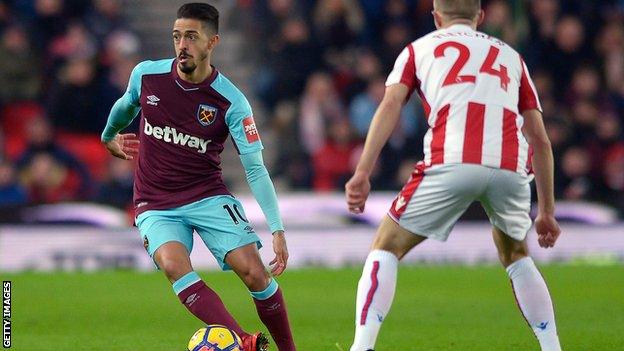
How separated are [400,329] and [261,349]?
8.88ft

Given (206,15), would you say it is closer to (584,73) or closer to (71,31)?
(71,31)

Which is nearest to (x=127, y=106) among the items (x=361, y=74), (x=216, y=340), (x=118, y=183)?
(x=216, y=340)

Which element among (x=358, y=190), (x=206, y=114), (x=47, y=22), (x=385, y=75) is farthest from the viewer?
(x=385, y=75)

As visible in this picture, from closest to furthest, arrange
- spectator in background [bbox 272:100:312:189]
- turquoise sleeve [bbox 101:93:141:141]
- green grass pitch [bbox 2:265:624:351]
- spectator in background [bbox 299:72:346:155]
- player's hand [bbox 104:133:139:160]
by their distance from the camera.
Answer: turquoise sleeve [bbox 101:93:141:141] → player's hand [bbox 104:133:139:160] → green grass pitch [bbox 2:265:624:351] → spectator in background [bbox 272:100:312:189] → spectator in background [bbox 299:72:346:155]

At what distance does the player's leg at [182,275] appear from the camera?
279 inches

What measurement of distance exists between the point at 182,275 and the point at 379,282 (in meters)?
1.28

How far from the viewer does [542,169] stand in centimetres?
654

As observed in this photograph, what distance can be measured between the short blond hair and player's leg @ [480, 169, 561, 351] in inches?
34.4

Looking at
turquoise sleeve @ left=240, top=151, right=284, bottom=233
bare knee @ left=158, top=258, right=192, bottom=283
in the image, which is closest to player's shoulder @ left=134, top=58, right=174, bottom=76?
turquoise sleeve @ left=240, top=151, right=284, bottom=233

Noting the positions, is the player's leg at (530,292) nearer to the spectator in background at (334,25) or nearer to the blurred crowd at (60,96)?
the blurred crowd at (60,96)

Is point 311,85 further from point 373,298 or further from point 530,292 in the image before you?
point 373,298

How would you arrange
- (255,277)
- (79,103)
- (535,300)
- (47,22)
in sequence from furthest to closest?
(47,22) < (79,103) < (255,277) < (535,300)

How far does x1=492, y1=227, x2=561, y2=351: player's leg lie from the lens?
6672 millimetres

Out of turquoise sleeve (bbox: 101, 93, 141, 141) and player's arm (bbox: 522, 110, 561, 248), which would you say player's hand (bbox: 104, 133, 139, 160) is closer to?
turquoise sleeve (bbox: 101, 93, 141, 141)
